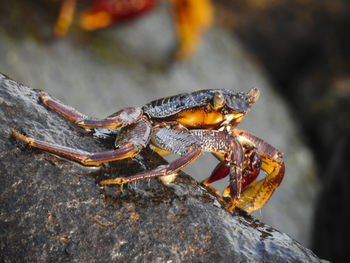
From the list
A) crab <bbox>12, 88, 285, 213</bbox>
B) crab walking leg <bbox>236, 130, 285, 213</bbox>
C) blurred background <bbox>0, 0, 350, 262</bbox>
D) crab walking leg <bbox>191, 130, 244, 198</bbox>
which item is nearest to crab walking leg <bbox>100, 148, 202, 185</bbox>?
crab <bbox>12, 88, 285, 213</bbox>

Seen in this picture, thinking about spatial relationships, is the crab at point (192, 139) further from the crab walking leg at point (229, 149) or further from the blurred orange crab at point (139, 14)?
the blurred orange crab at point (139, 14)

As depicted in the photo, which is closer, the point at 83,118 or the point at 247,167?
the point at 83,118

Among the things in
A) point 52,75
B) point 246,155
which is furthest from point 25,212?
point 52,75

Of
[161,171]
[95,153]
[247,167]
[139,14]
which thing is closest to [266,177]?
[247,167]

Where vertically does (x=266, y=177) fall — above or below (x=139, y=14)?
below

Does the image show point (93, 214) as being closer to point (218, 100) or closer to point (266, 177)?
point (218, 100)

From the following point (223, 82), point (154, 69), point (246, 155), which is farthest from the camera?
point (223, 82)

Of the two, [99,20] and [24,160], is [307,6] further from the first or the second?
[24,160]
